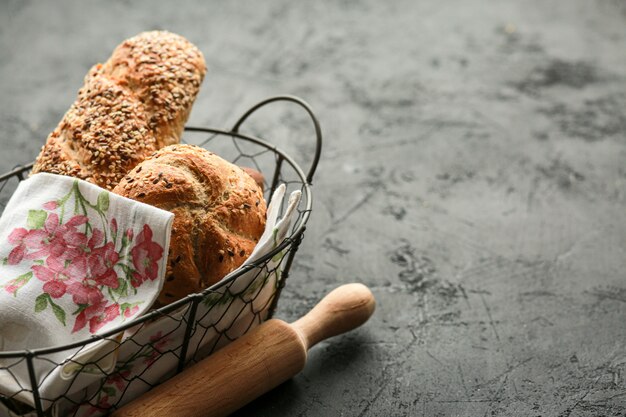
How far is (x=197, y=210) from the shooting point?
964 mm

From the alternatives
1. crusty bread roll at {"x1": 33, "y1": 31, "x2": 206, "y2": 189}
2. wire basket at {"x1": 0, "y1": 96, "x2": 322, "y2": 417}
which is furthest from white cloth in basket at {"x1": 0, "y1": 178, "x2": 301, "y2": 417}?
crusty bread roll at {"x1": 33, "y1": 31, "x2": 206, "y2": 189}

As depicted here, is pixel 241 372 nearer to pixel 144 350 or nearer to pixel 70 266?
pixel 144 350

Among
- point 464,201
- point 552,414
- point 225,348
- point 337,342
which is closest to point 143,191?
point 225,348

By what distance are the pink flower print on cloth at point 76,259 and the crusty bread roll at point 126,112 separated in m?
0.11

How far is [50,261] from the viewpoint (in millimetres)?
919

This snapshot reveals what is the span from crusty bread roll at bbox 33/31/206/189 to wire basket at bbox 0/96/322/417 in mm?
101

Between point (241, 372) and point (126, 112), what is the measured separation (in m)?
0.41

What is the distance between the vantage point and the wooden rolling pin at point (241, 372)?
97 cm

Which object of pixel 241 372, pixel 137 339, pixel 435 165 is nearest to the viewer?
pixel 137 339

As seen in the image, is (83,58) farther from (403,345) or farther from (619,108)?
(619,108)

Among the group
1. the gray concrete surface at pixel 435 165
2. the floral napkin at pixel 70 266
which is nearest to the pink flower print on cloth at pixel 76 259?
the floral napkin at pixel 70 266

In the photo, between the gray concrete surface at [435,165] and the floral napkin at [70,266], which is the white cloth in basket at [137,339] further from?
the gray concrete surface at [435,165]

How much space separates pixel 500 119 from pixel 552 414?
0.89 m

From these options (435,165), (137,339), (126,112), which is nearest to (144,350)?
(137,339)
